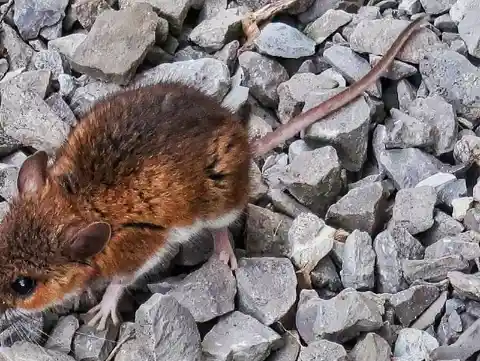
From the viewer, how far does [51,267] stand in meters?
3.97

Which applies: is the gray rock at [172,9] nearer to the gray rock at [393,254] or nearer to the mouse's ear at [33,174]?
the mouse's ear at [33,174]

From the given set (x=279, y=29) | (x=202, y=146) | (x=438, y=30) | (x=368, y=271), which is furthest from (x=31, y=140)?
(x=438, y=30)

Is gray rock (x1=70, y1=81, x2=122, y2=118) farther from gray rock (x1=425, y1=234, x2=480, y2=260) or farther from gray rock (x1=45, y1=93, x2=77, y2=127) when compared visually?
gray rock (x1=425, y1=234, x2=480, y2=260)

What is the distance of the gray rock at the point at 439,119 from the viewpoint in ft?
15.6

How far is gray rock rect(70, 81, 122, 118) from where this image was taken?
5039 millimetres

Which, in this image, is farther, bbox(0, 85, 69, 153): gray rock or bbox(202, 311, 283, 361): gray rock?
bbox(0, 85, 69, 153): gray rock

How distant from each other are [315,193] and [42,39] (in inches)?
74.0

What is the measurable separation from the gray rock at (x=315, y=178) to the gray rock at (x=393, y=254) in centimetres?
40

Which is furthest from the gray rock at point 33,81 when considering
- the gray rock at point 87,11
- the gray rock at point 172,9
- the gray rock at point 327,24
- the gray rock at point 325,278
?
the gray rock at point 325,278

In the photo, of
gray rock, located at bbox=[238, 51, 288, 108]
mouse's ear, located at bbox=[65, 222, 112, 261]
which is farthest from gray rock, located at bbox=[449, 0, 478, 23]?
mouse's ear, located at bbox=[65, 222, 112, 261]

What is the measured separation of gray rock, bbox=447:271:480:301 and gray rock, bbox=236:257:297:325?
70 centimetres

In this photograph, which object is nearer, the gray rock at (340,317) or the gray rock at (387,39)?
the gray rock at (340,317)

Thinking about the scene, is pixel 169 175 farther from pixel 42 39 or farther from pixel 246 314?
pixel 42 39

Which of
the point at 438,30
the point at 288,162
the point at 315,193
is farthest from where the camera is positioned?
the point at 438,30
